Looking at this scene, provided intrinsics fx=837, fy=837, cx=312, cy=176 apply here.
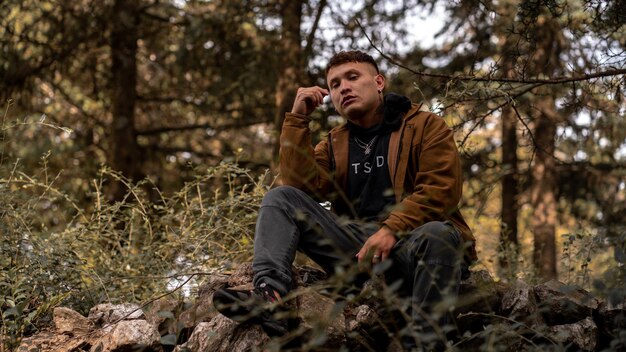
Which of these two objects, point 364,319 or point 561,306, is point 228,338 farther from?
point 561,306

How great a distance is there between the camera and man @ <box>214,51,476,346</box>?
14.0 feet

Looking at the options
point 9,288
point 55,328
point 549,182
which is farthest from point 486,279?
point 549,182

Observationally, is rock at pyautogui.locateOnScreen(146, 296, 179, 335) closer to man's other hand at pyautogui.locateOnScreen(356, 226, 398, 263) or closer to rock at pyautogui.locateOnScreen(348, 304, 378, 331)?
rock at pyautogui.locateOnScreen(348, 304, 378, 331)

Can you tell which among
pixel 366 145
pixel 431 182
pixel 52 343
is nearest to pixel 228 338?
pixel 52 343

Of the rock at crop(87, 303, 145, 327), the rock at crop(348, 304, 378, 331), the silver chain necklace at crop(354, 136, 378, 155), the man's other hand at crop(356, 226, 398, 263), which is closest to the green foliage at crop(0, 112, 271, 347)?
the rock at crop(87, 303, 145, 327)

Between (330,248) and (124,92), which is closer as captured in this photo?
(330,248)

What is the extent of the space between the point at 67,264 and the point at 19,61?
7377 millimetres

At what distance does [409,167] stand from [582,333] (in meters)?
1.33

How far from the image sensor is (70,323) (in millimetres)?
4887

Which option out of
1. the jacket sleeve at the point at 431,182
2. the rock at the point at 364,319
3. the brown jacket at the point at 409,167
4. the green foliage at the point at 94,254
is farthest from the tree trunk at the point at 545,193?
the rock at the point at 364,319

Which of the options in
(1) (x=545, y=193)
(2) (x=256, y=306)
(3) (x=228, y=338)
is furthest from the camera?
(1) (x=545, y=193)

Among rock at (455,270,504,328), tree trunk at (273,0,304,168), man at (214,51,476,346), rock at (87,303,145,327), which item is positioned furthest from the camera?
tree trunk at (273,0,304,168)

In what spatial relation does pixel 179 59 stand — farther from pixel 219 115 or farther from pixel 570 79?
pixel 570 79

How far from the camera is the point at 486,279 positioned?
4.90m
